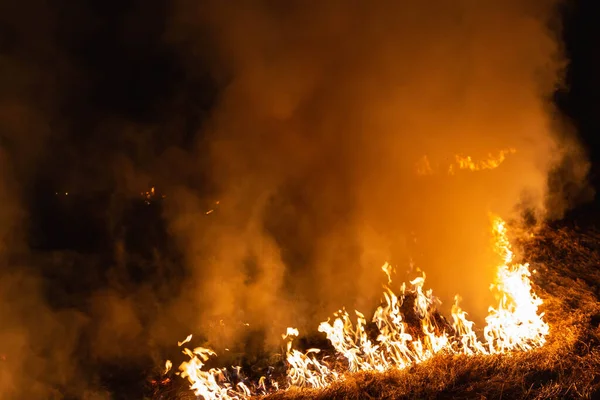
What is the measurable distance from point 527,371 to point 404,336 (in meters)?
1.24

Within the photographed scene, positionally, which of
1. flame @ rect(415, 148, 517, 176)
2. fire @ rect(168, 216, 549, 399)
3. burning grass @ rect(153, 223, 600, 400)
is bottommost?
burning grass @ rect(153, 223, 600, 400)

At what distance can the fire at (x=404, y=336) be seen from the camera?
500 cm

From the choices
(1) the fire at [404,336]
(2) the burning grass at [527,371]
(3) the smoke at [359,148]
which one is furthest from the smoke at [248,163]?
(2) the burning grass at [527,371]

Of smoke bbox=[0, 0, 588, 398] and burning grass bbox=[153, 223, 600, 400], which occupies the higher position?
smoke bbox=[0, 0, 588, 398]

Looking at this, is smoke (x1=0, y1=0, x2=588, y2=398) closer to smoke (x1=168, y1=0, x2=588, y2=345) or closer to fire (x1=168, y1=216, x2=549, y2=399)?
smoke (x1=168, y1=0, x2=588, y2=345)

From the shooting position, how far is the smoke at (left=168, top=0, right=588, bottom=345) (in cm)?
615

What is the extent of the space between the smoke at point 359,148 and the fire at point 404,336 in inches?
9.8

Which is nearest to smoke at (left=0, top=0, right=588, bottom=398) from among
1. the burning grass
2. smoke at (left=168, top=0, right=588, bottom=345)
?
smoke at (left=168, top=0, right=588, bottom=345)

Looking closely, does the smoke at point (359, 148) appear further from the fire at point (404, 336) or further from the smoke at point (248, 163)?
the fire at point (404, 336)

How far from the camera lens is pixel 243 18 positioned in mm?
7402

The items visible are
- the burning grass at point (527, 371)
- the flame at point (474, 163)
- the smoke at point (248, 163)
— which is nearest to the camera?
the burning grass at point (527, 371)

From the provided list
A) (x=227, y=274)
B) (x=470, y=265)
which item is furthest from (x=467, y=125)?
(x=227, y=274)

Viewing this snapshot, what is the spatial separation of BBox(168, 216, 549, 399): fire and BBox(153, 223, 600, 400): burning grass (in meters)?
0.14

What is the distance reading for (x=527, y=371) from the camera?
175 inches
